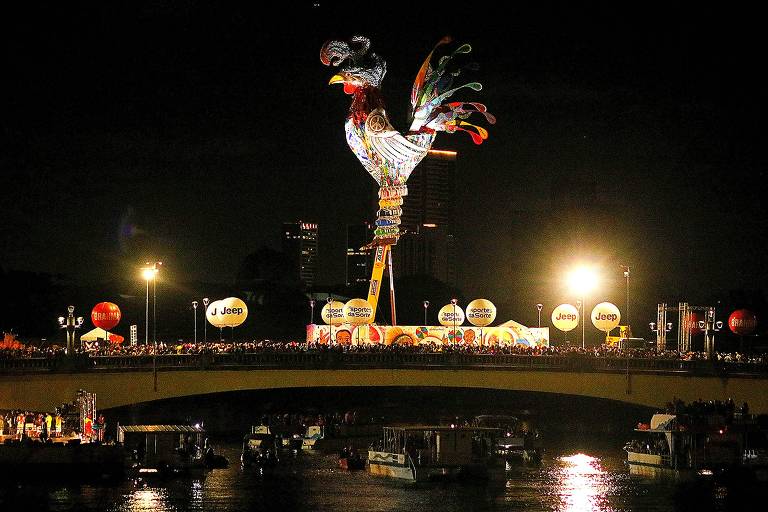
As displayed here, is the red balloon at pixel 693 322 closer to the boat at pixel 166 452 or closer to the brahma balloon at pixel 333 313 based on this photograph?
the brahma balloon at pixel 333 313

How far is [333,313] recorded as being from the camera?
103 metres

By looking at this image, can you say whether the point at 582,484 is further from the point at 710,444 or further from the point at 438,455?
the point at 438,455

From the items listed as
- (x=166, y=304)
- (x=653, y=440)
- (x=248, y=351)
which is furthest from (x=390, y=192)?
(x=166, y=304)

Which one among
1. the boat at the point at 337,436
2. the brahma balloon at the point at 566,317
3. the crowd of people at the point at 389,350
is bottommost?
the boat at the point at 337,436

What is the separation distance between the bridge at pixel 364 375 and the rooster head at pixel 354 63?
20.7m

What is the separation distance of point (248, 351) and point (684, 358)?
1064 inches

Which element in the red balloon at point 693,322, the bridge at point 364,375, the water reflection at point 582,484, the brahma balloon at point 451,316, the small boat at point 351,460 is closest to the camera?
the water reflection at point 582,484

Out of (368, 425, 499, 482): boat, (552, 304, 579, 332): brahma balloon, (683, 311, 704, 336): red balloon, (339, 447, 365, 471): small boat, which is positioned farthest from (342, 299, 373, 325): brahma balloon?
(368, 425, 499, 482): boat

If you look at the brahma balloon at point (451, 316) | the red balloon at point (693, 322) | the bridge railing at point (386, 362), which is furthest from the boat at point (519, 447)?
the red balloon at point (693, 322)

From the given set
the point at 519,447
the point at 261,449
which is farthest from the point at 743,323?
the point at 261,449

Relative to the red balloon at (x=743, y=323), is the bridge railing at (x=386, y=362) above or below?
below

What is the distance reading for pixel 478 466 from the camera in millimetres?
73188

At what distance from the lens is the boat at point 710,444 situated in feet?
240

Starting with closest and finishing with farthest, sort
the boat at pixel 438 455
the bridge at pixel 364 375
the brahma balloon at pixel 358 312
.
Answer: the boat at pixel 438 455 → the bridge at pixel 364 375 → the brahma balloon at pixel 358 312
